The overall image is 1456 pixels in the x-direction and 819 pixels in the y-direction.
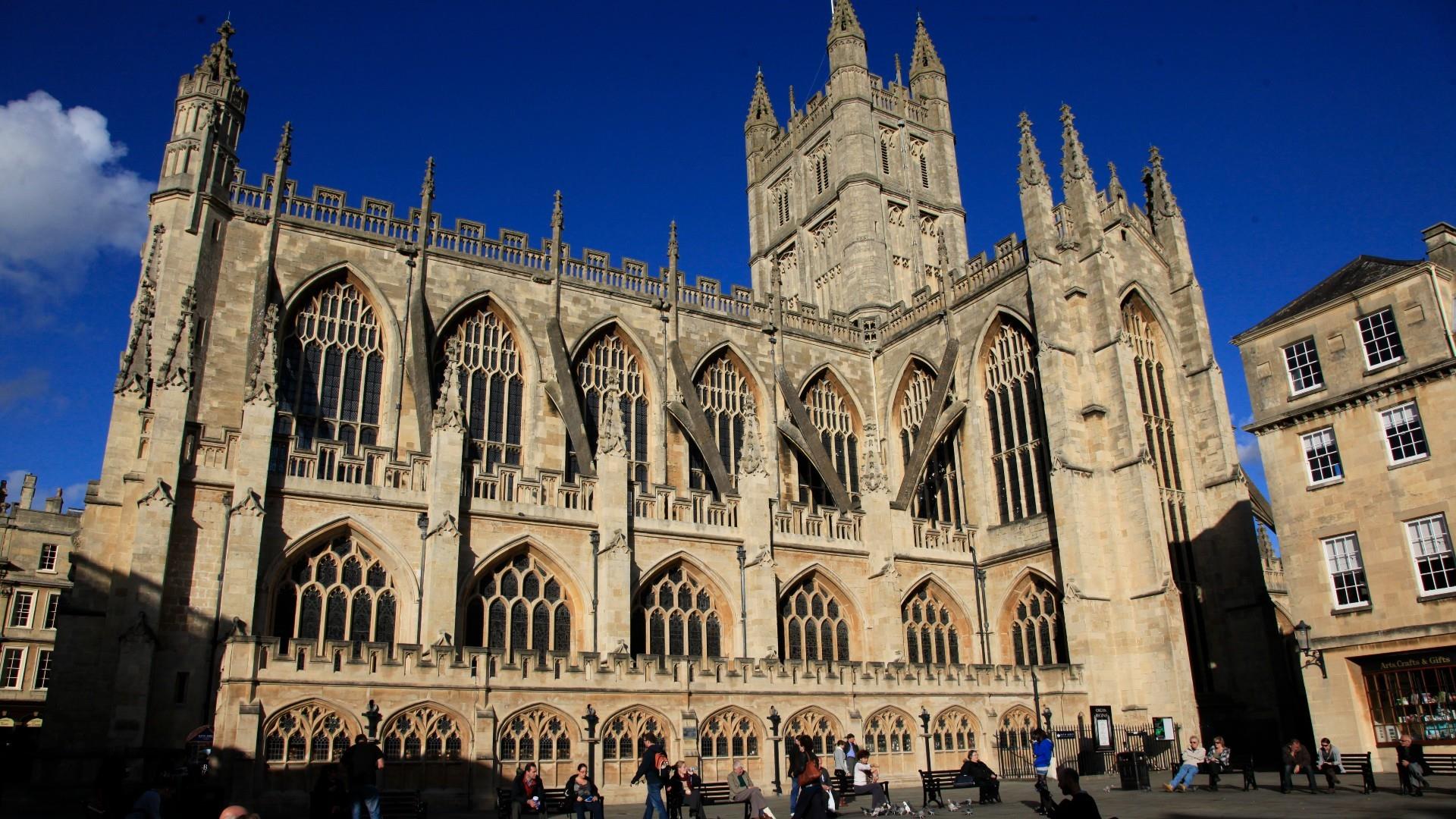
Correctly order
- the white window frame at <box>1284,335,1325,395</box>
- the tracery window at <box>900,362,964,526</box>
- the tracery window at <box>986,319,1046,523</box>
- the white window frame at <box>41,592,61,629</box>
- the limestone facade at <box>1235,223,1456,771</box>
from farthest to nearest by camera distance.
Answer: the white window frame at <box>41,592,61,629</box> < the tracery window at <box>900,362,964,526</box> < the tracery window at <box>986,319,1046,523</box> < the white window frame at <box>1284,335,1325,395</box> < the limestone facade at <box>1235,223,1456,771</box>

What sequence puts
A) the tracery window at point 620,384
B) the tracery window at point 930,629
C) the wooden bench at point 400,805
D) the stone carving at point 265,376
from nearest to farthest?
the wooden bench at point 400,805 < the stone carving at point 265,376 < the tracery window at point 930,629 < the tracery window at point 620,384

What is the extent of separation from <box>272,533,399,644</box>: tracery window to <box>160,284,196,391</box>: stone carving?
435 centimetres

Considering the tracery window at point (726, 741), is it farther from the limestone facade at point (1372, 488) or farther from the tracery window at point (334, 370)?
the limestone facade at point (1372, 488)

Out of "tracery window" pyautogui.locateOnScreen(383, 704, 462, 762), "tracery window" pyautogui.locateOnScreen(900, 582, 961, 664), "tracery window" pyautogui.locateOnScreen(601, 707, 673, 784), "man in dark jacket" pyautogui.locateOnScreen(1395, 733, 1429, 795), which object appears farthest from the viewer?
"tracery window" pyautogui.locateOnScreen(900, 582, 961, 664)

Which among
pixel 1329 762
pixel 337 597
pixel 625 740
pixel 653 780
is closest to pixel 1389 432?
pixel 1329 762

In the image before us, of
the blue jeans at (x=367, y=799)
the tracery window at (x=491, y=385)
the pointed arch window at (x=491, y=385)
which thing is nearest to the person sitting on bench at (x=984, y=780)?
the blue jeans at (x=367, y=799)

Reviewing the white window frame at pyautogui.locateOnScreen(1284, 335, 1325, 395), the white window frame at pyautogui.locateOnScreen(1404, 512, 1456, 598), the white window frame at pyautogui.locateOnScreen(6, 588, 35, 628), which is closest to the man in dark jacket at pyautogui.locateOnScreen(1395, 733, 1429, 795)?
the white window frame at pyautogui.locateOnScreen(1404, 512, 1456, 598)

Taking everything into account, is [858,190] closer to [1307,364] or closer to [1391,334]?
[1307,364]

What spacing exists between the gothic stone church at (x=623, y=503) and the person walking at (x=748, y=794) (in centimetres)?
60

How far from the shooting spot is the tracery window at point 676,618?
2512 cm

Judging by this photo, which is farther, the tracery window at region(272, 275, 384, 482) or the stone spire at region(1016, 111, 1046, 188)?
the stone spire at region(1016, 111, 1046, 188)

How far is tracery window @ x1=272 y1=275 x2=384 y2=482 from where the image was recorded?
25750 millimetres

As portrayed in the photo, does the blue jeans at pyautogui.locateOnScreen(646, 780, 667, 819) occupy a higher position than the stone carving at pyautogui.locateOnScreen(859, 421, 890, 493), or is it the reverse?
the stone carving at pyautogui.locateOnScreen(859, 421, 890, 493)

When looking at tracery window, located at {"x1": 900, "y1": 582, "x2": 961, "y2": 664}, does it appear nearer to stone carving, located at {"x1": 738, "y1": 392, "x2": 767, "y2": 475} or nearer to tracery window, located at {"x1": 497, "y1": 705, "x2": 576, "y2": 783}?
stone carving, located at {"x1": 738, "y1": 392, "x2": 767, "y2": 475}
